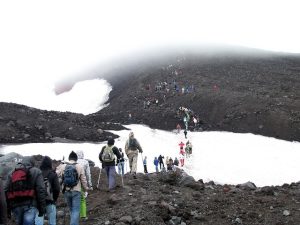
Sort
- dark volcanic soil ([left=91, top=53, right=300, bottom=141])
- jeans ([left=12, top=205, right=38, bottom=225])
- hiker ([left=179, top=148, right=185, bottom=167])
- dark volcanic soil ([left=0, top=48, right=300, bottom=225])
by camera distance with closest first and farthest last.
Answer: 1. jeans ([left=12, top=205, right=38, bottom=225])
2. dark volcanic soil ([left=0, top=48, right=300, bottom=225])
3. hiker ([left=179, top=148, right=185, bottom=167])
4. dark volcanic soil ([left=91, top=53, right=300, bottom=141])

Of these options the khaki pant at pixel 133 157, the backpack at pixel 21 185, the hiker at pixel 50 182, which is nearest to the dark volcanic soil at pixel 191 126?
the khaki pant at pixel 133 157

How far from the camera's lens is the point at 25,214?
9.20m

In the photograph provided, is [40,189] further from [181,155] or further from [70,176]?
[181,155]

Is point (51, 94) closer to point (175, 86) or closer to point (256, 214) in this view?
point (175, 86)

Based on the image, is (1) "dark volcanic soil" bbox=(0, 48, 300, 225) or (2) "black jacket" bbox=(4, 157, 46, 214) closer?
(2) "black jacket" bbox=(4, 157, 46, 214)

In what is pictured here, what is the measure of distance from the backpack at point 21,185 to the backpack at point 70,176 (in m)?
2.19

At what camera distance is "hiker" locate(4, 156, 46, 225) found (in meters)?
8.94

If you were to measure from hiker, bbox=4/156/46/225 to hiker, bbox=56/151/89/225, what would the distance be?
6.59 feet

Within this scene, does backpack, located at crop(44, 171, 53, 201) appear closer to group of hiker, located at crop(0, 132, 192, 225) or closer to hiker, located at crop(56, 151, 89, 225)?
group of hiker, located at crop(0, 132, 192, 225)

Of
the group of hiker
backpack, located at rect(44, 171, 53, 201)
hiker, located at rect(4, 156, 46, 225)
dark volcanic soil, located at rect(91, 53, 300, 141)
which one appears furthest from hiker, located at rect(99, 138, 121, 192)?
dark volcanic soil, located at rect(91, 53, 300, 141)

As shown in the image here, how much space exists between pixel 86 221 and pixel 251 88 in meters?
55.2

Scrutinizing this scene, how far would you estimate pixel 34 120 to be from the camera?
4634 centimetres

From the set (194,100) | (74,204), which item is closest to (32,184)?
(74,204)

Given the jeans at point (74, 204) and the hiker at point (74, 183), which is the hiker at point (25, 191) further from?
the jeans at point (74, 204)
